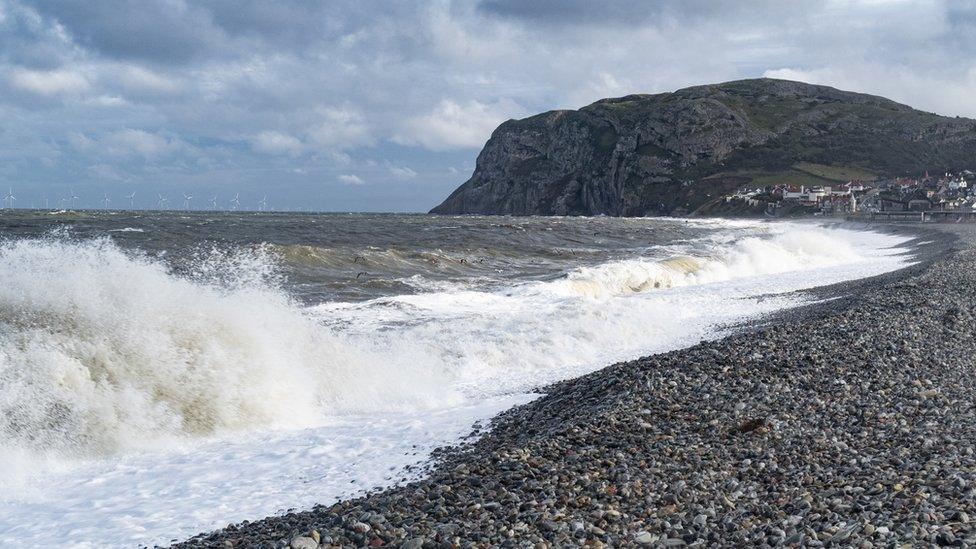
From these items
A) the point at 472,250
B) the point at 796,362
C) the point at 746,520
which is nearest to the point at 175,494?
the point at 746,520

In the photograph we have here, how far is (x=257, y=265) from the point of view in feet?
102

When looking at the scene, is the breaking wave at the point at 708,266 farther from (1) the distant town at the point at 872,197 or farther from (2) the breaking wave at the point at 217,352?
(1) the distant town at the point at 872,197

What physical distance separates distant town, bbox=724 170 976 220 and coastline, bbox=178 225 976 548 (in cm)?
9877

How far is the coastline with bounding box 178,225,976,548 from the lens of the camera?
5336mm

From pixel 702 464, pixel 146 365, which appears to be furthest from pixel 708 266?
pixel 702 464

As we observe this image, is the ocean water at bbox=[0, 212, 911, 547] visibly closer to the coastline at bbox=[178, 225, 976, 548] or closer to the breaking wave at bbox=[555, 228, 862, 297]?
the coastline at bbox=[178, 225, 976, 548]

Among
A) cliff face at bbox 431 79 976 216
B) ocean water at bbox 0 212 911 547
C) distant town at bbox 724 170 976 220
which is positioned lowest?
ocean water at bbox 0 212 911 547

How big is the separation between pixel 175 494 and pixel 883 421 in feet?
23.1

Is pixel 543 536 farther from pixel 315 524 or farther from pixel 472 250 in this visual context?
pixel 472 250

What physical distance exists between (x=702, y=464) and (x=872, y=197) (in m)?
135

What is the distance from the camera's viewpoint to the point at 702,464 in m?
6.60

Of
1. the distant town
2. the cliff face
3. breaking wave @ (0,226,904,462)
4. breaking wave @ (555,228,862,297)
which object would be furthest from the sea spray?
the cliff face

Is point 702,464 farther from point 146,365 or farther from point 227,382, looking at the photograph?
point 146,365

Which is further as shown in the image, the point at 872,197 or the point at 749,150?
the point at 749,150
